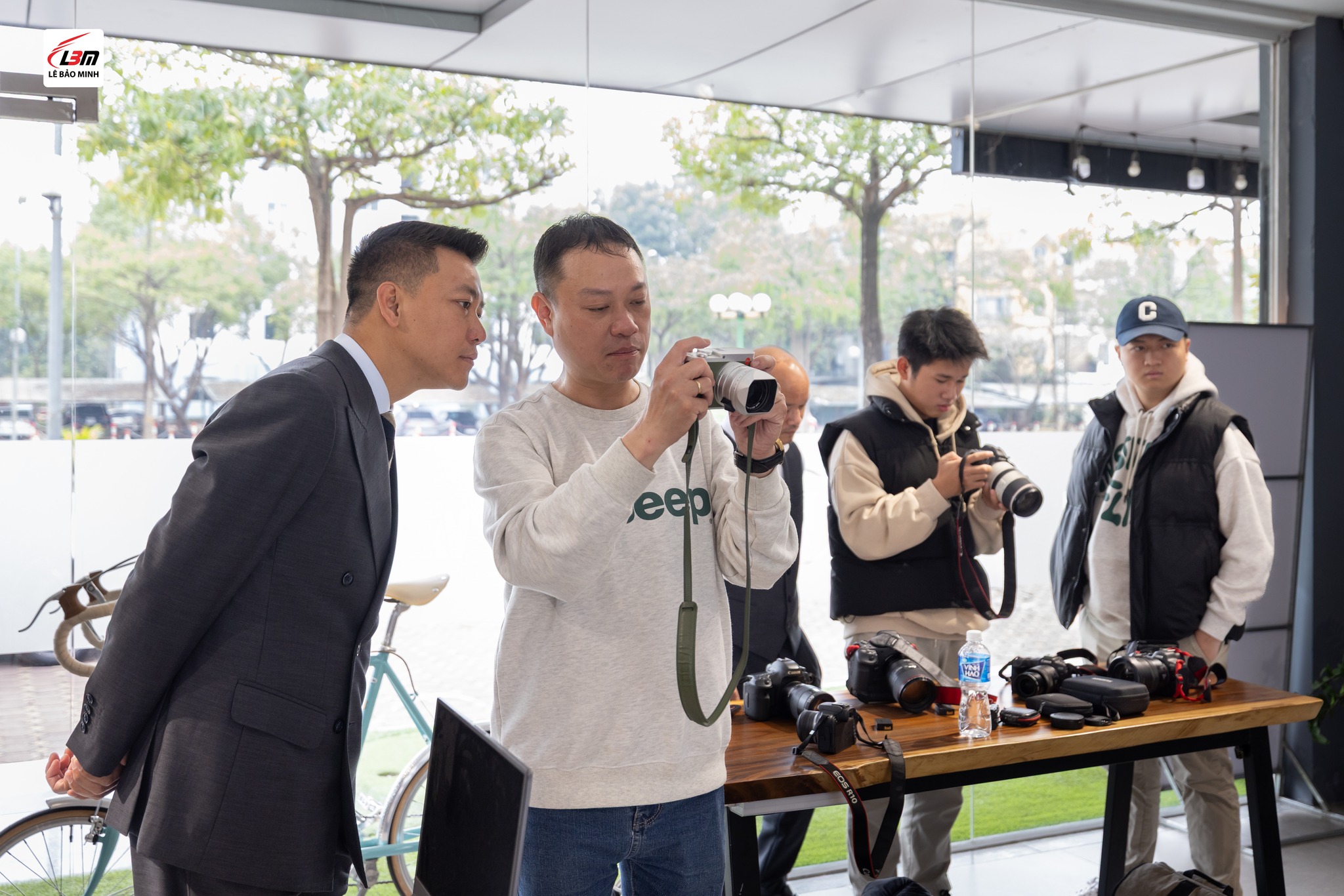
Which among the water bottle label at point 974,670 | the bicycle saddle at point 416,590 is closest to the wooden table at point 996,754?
the water bottle label at point 974,670

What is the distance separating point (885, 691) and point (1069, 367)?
219 centimetres

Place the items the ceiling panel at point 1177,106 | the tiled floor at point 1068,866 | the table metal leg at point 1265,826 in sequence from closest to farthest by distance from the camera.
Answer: the table metal leg at point 1265,826 < the tiled floor at point 1068,866 < the ceiling panel at point 1177,106

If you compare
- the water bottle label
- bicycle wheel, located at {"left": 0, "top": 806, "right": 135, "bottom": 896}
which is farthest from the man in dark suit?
bicycle wheel, located at {"left": 0, "top": 806, "right": 135, "bottom": 896}

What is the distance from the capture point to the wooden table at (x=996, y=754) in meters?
2.04

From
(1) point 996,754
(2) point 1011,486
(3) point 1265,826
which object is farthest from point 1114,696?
(3) point 1265,826

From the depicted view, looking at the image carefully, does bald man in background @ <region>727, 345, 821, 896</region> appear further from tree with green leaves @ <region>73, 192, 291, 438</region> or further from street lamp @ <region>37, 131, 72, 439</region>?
street lamp @ <region>37, 131, 72, 439</region>

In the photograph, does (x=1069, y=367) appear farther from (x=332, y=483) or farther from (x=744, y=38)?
(x=332, y=483)

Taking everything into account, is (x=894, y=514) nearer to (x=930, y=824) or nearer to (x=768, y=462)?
(x=930, y=824)

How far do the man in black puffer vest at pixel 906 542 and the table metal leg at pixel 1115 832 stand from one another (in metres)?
0.39

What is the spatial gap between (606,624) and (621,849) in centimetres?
32

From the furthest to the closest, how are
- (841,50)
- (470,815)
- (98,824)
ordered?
(841,50), (98,824), (470,815)

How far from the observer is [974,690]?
2.35 meters

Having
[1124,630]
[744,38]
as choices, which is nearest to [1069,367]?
[1124,630]

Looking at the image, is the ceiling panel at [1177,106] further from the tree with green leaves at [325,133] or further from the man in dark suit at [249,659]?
the man in dark suit at [249,659]
